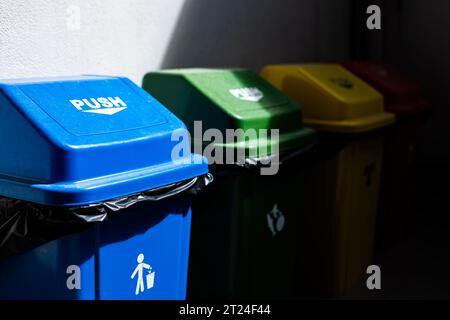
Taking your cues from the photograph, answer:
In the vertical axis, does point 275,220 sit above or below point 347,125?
below

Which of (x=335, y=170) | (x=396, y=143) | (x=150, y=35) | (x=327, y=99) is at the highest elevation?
(x=150, y=35)

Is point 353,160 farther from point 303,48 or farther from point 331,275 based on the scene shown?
point 303,48

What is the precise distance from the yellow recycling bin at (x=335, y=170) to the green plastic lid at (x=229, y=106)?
330mm

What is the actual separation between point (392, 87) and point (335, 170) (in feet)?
3.63

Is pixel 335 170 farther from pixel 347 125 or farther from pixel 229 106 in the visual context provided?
pixel 229 106

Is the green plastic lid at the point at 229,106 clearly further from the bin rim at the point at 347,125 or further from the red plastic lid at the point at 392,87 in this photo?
the red plastic lid at the point at 392,87

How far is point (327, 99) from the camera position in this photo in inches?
144

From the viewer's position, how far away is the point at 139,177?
225 cm

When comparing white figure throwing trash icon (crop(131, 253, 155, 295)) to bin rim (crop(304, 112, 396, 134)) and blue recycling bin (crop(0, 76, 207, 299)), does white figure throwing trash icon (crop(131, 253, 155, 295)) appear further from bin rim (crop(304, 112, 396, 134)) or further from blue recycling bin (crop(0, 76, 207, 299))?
bin rim (crop(304, 112, 396, 134))

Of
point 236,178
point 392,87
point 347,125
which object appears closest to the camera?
point 236,178

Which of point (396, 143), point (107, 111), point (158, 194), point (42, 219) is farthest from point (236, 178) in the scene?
point (396, 143)

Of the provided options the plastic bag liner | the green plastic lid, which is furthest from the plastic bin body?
the plastic bag liner

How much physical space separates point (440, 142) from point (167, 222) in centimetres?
412

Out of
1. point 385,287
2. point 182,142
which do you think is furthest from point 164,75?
point 385,287
